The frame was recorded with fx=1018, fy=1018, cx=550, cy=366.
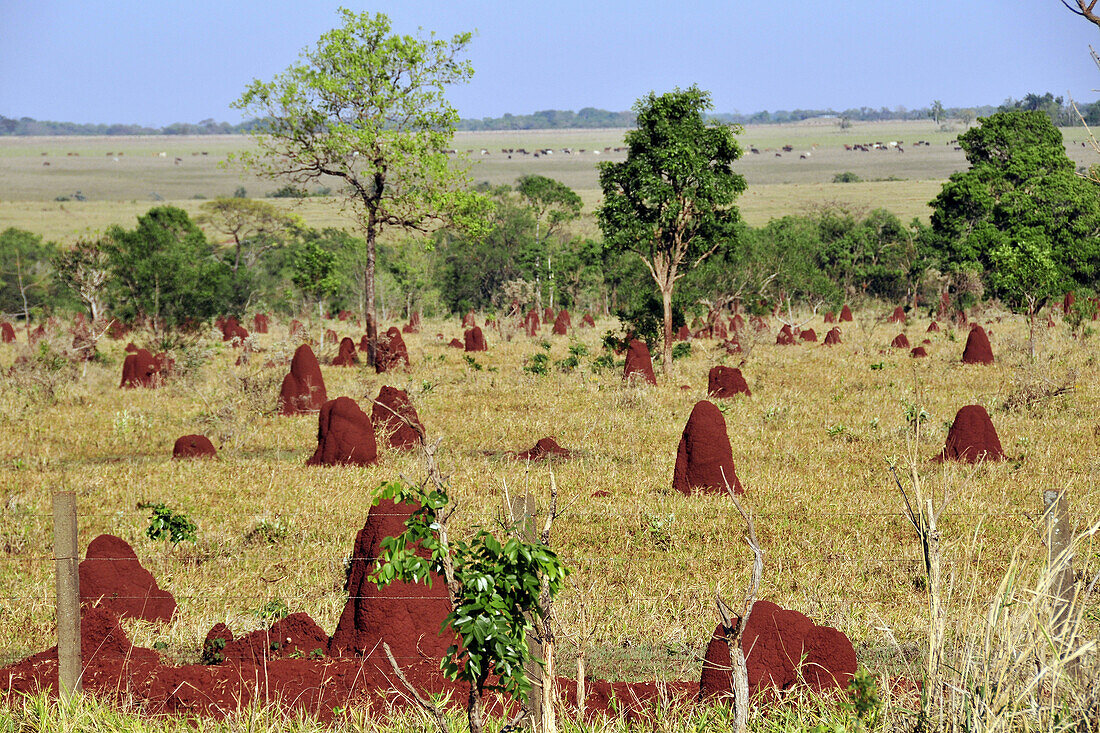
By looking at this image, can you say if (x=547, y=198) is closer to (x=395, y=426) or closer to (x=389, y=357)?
(x=389, y=357)

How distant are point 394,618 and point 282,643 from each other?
2.39 feet

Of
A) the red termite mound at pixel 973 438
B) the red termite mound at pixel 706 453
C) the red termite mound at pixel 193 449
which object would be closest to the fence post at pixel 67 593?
the red termite mound at pixel 706 453

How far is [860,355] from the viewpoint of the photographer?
978 inches

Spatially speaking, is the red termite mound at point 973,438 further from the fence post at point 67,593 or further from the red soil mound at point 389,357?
the red soil mound at point 389,357

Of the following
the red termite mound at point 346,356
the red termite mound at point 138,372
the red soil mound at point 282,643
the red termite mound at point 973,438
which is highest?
the red soil mound at point 282,643

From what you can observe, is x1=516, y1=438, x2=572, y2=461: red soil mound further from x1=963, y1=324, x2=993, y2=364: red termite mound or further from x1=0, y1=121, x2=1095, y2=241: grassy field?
x1=0, y1=121, x2=1095, y2=241: grassy field

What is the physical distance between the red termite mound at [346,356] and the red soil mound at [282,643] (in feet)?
63.2

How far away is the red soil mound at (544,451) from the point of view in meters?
13.0

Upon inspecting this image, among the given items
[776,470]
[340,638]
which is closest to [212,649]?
[340,638]

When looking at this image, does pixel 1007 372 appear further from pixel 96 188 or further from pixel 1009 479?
pixel 96 188

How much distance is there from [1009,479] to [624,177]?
12.4m

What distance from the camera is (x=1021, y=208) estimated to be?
115ft

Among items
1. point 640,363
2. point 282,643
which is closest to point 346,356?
point 640,363

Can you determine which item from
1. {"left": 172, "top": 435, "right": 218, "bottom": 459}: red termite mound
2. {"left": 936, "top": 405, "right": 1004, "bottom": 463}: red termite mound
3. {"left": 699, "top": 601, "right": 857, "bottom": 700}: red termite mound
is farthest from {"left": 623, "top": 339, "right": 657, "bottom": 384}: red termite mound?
{"left": 699, "top": 601, "right": 857, "bottom": 700}: red termite mound
